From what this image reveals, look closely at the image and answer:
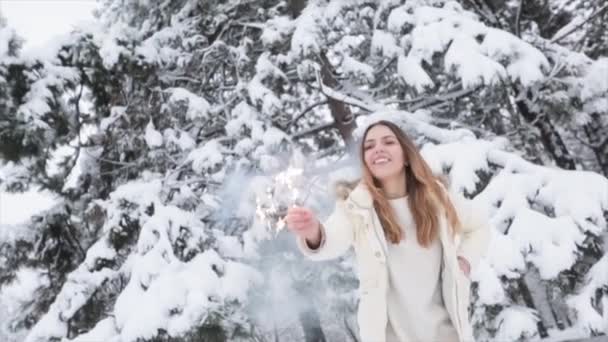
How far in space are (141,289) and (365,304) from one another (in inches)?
144

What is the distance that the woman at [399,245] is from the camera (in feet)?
7.50

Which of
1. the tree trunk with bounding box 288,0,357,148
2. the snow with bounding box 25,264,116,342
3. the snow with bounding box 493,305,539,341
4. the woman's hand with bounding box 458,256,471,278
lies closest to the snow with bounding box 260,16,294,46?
the tree trunk with bounding box 288,0,357,148

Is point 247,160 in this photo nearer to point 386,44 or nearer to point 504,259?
point 386,44

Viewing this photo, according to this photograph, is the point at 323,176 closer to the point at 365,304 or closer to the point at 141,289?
the point at 141,289

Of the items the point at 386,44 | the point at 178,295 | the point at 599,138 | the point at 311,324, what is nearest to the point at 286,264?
the point at 311,324

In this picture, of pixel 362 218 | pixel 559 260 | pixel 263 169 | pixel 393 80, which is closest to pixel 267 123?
pixel 263 169

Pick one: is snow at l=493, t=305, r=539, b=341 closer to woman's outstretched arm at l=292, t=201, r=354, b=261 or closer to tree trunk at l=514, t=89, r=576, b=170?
woman's outstretched arm at l=292, t=201, r=354, b=261

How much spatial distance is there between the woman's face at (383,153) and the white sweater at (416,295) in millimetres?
316

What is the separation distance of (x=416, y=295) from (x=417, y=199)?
49 centimetres

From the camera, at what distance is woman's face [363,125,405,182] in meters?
2.52

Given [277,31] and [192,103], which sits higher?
[277,31]

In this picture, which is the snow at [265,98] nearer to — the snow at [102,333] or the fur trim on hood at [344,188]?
the snow at [102,333]

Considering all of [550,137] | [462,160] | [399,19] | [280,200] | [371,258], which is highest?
[399,19]

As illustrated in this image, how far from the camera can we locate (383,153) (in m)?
2.54
